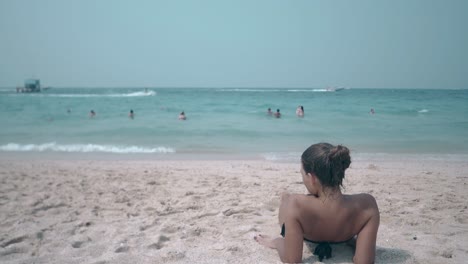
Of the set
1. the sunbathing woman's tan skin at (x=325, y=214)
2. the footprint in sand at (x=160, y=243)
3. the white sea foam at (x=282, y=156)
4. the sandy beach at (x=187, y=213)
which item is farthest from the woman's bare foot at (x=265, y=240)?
the white sea foam at (x=282, y=156)

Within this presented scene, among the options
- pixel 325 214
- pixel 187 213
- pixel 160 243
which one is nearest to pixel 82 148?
pixel 187 213

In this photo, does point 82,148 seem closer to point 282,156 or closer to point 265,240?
point 282,156

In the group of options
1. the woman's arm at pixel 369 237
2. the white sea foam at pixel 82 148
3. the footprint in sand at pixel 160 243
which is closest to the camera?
the woman's arm at pixel 369 237

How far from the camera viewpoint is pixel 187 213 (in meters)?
4.56

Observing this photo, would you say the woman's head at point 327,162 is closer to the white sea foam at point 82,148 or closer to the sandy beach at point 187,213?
the sandy beach at point 187,213

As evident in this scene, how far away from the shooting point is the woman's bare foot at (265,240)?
3.37m

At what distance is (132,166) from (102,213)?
354cm

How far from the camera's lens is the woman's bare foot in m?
3.37

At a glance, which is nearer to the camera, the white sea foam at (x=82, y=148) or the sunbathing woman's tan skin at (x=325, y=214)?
the sunbathing woman's tan skin at (x=325, y=214)

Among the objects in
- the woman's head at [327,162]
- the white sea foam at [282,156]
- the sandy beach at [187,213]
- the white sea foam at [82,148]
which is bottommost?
the white sea foam at [82,148]

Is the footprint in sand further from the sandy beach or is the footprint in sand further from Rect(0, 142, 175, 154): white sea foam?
Rect(0, 142, 175, 154): white sea foam

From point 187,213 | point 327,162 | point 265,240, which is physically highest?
point 327,162

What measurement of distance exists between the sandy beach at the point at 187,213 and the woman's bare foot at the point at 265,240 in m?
0.07

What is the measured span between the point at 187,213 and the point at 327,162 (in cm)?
254
